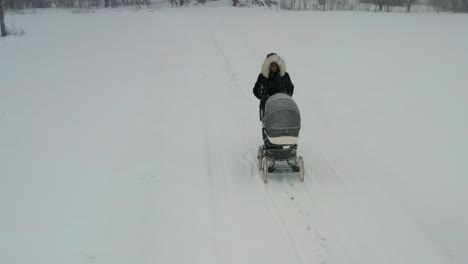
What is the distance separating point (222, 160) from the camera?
9.18 meters

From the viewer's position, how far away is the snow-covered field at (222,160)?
6.48 metres

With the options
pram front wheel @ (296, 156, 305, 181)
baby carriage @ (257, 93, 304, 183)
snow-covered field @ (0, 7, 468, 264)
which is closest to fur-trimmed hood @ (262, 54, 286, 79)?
baby carriage @ (257, 93, 304, 183)

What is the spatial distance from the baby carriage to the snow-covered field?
0.34 metres

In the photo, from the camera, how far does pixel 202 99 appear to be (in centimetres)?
1324

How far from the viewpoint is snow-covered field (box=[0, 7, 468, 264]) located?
6480mm

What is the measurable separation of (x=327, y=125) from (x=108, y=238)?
21.0 ft

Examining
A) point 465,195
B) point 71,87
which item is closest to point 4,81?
point 71,87

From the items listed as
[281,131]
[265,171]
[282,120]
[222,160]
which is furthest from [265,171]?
[222,160]

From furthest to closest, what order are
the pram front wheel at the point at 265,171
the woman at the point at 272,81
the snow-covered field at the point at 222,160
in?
the woman at the point at 272,81 → the pram front wheel at the point at 265,171 → the snow-covered field at the point at 222,160

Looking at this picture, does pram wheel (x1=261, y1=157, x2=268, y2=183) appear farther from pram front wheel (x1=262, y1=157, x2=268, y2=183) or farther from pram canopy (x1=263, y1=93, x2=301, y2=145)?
pram canopy (x1=263, y1=93, x2=301, y2=145)

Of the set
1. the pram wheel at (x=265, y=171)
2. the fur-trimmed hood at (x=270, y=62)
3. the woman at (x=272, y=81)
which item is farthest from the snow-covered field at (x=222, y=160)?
the fur-trimmed hood at (x=270, y=62)

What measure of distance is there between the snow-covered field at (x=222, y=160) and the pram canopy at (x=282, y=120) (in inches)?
33.7

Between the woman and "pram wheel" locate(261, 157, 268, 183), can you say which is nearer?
"pram wheel" locate(261, 157, 268, 183)

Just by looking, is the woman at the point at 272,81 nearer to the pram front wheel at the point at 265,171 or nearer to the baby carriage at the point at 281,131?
the baby carriage at the point at 281,131
